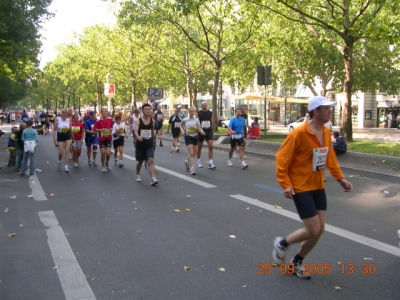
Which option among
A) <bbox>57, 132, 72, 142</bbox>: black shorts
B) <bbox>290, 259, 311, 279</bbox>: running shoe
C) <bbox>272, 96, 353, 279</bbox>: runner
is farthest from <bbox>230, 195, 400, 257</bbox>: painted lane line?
<bbox>57, 132, 72, 142</bbox>: black shorts

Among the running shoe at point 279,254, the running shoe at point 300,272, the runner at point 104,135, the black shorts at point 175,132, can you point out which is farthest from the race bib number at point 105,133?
the running shoe at point 300,272

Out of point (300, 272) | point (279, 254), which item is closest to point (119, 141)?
point (279, 254)

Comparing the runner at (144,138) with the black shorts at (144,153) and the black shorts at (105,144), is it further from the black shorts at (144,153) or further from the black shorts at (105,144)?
the black shorts at (105,144)

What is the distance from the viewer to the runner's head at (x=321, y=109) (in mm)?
4074

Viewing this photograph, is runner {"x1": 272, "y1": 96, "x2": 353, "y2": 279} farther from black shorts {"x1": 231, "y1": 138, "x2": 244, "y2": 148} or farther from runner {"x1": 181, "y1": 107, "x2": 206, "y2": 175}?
black shorts {"x1": 231, "y1": 138, "x2": 244, "y2": 148}

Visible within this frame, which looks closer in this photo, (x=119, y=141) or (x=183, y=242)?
(x=183, y=242)

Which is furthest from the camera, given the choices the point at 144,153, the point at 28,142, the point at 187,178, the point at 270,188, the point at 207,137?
the point at 207,137

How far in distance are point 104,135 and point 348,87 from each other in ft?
28.4

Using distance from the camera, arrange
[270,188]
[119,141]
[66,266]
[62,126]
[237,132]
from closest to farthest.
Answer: [66,266], [270,188], [62,126], [237,132], [119,141]

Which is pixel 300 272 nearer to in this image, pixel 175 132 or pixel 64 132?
pixel 64 132

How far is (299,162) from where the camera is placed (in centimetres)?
414

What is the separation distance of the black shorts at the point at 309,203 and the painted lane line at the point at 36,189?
5.71 m

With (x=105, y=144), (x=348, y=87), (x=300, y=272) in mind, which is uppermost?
(x=348, y=87)

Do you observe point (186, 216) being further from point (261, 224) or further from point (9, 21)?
point (9, 21)
